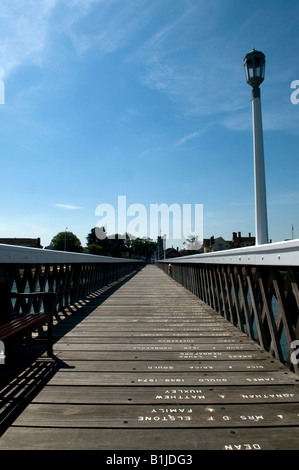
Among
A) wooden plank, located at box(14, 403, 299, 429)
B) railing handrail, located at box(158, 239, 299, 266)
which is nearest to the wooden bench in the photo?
wooden plank, located at box(14, 403, 299, 429)

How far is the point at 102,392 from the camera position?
2.11m

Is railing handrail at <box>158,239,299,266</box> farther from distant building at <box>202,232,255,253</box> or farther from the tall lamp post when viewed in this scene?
distant building at <box>202,232,255,253</box>

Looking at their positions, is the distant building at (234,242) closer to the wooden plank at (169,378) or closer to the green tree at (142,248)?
the green tree at (142,248)

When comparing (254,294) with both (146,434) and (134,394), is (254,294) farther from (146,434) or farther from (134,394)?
(146,434)

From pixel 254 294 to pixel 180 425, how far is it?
1911 millimetres

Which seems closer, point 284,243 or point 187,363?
point 284,243

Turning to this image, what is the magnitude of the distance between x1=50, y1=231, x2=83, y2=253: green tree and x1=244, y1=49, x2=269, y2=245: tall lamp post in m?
85.8

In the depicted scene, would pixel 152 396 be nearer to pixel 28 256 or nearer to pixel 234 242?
pixel 28 256

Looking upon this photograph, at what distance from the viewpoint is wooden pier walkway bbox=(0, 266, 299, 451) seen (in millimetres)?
1566

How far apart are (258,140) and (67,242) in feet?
288

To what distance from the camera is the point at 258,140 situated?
4152 millimetres

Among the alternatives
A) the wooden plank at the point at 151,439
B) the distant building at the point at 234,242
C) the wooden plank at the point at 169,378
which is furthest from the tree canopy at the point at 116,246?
the wooden plank at the point at 151,439
